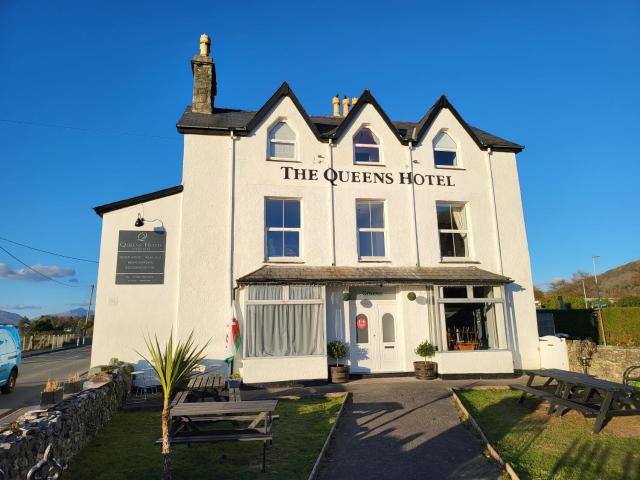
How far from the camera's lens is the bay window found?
11.9m

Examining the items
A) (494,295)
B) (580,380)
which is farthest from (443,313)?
(580,380)

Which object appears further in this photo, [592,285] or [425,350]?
[592,285]

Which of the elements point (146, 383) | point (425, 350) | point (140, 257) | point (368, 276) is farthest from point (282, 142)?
point (146, 383)

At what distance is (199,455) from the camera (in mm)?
6109

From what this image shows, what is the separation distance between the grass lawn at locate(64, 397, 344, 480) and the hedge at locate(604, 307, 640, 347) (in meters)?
15.5

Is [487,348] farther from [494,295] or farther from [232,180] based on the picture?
[232,180]

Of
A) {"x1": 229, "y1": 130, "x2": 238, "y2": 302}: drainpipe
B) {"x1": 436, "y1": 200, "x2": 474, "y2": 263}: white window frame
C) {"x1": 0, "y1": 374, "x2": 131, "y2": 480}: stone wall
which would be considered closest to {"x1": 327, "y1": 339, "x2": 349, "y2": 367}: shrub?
{"x1": 229, "y1": 130, "x2": 238, "y2": 302}: drainpipe

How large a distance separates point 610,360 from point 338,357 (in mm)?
8027

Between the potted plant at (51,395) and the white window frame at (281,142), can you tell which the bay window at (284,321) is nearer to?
the white window frame at (281,142)

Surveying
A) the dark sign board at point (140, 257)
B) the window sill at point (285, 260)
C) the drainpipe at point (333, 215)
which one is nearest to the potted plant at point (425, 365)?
the drainpipe at point (333, 215)

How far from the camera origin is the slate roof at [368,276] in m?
12.0

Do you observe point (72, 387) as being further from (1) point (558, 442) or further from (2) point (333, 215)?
(1) point (558, 442)

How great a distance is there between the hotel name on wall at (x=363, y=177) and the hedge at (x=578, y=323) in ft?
37.7

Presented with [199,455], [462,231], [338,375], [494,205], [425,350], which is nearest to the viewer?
[199,455]
